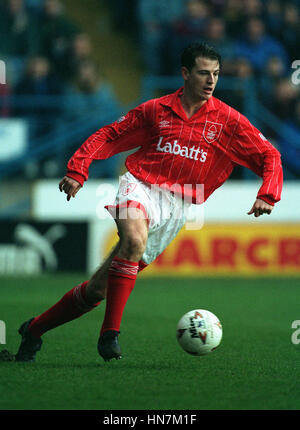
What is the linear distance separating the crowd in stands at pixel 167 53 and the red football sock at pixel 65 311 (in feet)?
23.4

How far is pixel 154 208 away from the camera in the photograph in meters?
5.29

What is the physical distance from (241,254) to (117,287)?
716 cm

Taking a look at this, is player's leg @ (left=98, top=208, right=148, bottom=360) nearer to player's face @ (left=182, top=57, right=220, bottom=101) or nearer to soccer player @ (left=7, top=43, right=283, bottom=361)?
soccer player @ (left=7, top=43, right=283, bottom=361)

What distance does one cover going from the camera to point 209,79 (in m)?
5.31

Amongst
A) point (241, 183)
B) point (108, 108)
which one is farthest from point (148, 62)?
point (241, 183)

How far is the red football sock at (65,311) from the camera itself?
17.3 feet

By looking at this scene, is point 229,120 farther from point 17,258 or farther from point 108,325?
point 17,258

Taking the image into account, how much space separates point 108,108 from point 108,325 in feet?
25.4

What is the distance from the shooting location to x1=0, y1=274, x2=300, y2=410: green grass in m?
4.06
